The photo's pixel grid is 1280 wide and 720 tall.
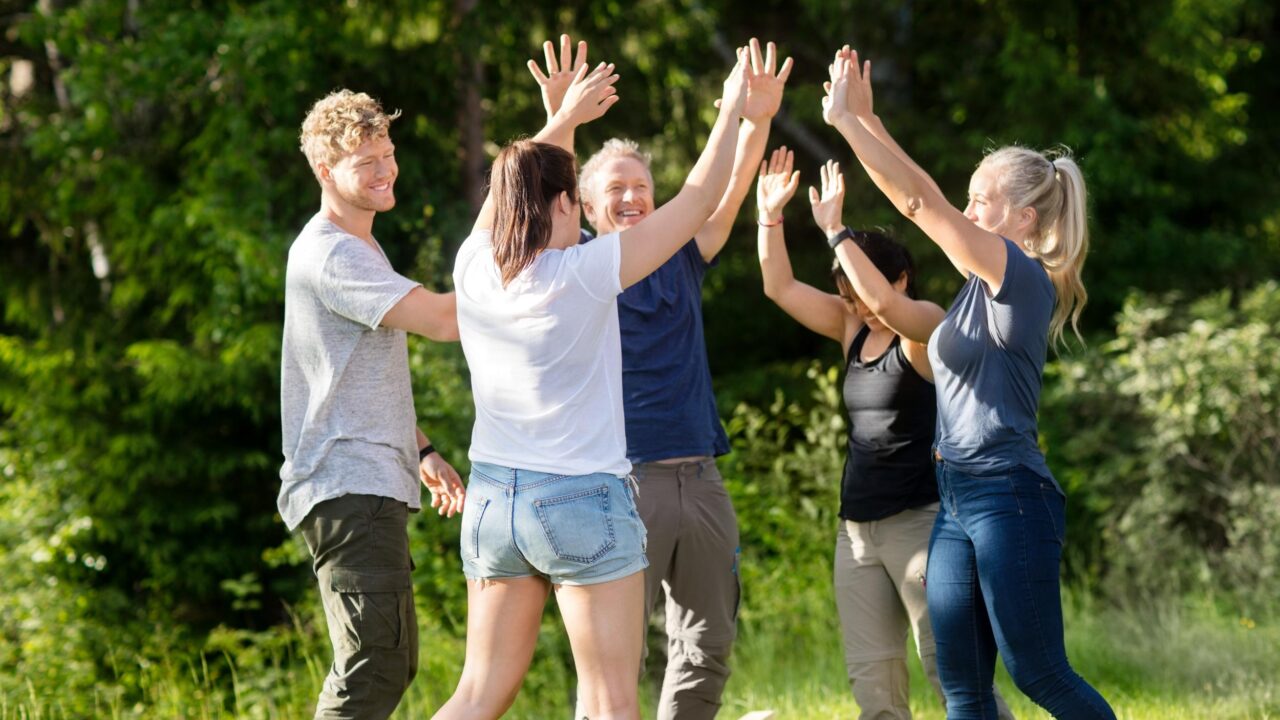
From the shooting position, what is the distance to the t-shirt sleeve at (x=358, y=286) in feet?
9.72

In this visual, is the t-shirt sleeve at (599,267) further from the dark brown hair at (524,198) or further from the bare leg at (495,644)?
the bare leg at (495,644)

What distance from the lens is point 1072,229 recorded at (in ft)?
10.4

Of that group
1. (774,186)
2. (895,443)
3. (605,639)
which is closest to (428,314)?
(605,639)

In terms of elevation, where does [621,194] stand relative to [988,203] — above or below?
above

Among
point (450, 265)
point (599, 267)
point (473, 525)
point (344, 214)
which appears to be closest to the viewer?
point (599, 267)

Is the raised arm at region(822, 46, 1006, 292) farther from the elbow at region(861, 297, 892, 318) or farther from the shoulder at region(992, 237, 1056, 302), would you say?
the elbow at region(861, 297, 892, 318)

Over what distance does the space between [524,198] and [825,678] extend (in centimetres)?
327

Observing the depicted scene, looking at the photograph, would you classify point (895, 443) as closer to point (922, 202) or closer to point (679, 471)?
point (679, 471)

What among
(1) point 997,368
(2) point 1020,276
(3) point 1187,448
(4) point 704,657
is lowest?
(3) point 1187,448

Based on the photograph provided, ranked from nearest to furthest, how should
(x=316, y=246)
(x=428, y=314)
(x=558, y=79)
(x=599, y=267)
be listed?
(x=599, y=267) → (x=428, y=314) → (x=316, y=246) → (x=558, y=79)

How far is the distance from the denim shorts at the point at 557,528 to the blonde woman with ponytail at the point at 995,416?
0.82 meters

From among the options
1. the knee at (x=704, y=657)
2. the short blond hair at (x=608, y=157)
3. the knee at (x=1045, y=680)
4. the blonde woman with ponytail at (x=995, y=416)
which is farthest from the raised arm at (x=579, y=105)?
the knee at (x=1045, y=680)

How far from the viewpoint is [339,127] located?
122 inches

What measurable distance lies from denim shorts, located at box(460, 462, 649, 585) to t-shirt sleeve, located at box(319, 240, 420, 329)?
0.49 meters
